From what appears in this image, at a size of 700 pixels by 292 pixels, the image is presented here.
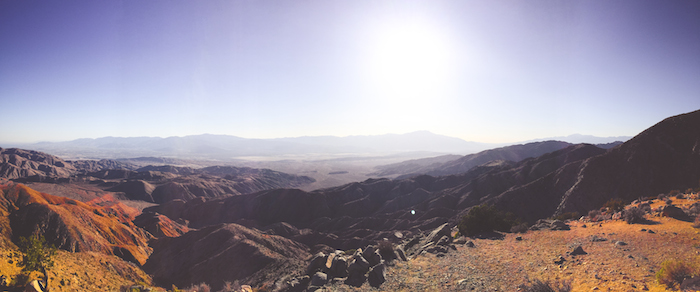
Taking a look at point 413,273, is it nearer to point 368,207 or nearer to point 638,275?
point 638,275

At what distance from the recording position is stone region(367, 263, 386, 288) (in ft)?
32.5

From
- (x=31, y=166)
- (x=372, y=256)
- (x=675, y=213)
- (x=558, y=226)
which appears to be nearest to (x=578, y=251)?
(x=558, y=226)

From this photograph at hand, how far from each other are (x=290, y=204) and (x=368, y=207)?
22874 millimetres

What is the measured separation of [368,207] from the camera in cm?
7456

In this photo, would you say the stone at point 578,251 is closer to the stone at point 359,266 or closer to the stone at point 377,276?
the stone at point 377,276

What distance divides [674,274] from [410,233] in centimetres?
3708

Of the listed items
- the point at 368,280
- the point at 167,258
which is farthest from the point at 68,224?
the point at 368,280

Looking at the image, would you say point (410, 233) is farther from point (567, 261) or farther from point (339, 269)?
point (567, 261)

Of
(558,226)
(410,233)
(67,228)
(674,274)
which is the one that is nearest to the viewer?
(674,274)

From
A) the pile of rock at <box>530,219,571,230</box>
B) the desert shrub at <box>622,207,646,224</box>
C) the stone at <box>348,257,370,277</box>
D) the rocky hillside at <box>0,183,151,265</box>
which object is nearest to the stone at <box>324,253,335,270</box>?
the stone at <box>348,257,370,277</box>

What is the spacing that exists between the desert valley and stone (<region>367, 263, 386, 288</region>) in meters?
0.05

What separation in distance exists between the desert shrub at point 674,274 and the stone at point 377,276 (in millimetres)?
7579

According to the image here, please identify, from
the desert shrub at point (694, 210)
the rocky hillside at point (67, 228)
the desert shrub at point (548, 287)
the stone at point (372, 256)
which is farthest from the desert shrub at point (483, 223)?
the rocky hillside at point (67, 228)

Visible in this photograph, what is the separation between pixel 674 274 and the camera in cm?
598
